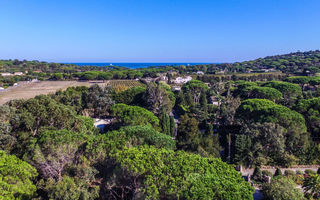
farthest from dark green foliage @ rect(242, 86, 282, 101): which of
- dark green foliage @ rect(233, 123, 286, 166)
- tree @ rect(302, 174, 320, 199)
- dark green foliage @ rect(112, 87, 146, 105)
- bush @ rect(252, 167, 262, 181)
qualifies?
tree @ rect(302, 174, 320, 199)

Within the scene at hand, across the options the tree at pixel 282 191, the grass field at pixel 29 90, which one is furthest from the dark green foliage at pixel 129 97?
the tree at pixel 282 191

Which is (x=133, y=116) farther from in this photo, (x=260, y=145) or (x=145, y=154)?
(x=260, y=145)

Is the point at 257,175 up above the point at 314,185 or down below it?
below

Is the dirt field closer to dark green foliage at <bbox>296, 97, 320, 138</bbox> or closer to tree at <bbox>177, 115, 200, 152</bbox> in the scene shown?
tree at <bbox>177, 115, 200, 152</bbox>

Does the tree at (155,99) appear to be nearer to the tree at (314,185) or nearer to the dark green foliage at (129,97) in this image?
the dark green foliage at (129,97)

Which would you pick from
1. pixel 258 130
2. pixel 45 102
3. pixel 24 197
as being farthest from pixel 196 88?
pixel 24 197

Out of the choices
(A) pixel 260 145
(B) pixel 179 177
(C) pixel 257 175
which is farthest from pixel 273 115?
(B) pixel 179 177
